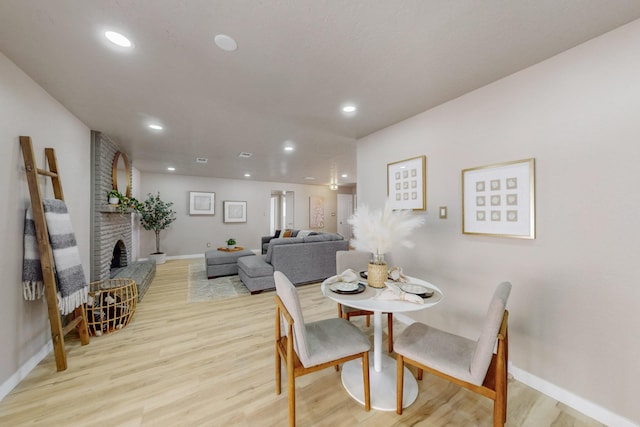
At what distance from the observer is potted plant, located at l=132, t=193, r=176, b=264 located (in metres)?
5.66

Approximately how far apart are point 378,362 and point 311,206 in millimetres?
6870

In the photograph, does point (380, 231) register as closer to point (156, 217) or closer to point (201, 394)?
point (201, 394)

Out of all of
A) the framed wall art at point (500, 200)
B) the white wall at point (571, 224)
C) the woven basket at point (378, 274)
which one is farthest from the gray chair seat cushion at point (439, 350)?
the framed wall art at point (500, 200)

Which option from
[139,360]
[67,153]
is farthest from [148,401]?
[67,153]

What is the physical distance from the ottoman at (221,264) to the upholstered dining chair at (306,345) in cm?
338

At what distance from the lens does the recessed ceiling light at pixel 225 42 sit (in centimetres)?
139

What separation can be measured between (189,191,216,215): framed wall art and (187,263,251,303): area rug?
233 cm

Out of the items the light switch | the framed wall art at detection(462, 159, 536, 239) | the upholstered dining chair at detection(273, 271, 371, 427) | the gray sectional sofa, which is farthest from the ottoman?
the framed wall art at detection(462, 159, 536, 239)

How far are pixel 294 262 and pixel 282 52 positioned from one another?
309 cm

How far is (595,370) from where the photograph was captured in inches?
56.9

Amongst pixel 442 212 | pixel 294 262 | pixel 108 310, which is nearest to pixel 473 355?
pixel 442 212

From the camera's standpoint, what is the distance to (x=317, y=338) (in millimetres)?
1516

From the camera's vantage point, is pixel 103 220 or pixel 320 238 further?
pixel 320 238

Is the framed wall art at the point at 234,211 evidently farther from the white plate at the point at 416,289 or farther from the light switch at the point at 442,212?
the white plate at the point at 416,289
